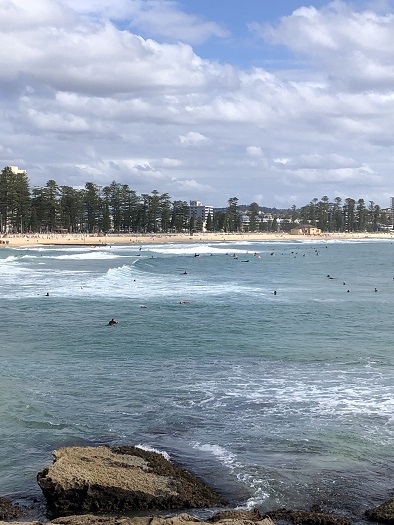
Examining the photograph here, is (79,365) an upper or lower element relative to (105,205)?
lower

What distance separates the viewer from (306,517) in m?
9.99

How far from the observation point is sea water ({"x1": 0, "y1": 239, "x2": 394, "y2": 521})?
1210 cm

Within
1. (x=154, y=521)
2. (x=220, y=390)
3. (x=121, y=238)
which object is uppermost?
(x=121, y=238)

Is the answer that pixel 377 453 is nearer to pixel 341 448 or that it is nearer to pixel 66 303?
pixel 341 448

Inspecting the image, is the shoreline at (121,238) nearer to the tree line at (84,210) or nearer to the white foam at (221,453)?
the tree line at (84,210)

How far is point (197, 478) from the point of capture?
456 inches

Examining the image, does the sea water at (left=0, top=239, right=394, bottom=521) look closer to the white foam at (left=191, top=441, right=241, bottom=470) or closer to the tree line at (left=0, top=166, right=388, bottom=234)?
the white foam at (left=191, top=441, right=241, bottom=470)

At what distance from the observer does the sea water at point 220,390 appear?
1210 centimetres

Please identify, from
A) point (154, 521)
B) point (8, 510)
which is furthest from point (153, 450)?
point (154, 521)

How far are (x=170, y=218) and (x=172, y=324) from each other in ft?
457

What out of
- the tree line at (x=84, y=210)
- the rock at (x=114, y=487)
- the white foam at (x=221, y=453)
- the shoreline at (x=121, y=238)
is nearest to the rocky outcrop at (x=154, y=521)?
the rock at (x=114, y=487)

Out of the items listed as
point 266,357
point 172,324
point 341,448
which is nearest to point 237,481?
point 341,448

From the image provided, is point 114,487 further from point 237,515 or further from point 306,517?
point 306,517

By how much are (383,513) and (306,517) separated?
46.6 inches
